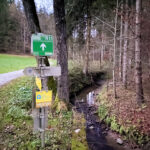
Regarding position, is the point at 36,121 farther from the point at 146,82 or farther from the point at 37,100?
the point at 146,82

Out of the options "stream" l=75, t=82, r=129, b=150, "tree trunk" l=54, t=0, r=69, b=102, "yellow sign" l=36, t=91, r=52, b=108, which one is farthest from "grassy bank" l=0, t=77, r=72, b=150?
"stream" l=75, t=82, r=129, b=150

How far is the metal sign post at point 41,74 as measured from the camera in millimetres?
2084

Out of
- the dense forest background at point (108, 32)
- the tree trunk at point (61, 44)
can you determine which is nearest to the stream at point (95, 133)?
the tree trunk at point (61, 44)

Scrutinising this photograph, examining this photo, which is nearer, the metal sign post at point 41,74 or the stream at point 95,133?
the metal sign post at point 41,74

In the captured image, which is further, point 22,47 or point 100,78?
point 22,47

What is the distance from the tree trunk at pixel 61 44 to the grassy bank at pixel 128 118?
7.16ft

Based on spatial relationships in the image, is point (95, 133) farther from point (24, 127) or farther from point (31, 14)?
point (31, 14)

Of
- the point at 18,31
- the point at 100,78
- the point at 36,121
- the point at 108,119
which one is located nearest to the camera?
the point at 36,121

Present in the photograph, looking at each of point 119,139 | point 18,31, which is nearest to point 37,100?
point 119,139

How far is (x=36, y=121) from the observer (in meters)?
2.30

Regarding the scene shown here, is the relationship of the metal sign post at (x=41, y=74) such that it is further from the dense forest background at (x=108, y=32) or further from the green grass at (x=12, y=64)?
the green grass at (x=12, y=64)

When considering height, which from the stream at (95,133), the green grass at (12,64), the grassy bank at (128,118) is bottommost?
the stream at (95,133)

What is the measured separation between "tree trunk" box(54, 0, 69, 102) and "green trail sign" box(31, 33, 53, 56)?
2128 mm

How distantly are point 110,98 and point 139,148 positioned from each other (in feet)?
9.58
